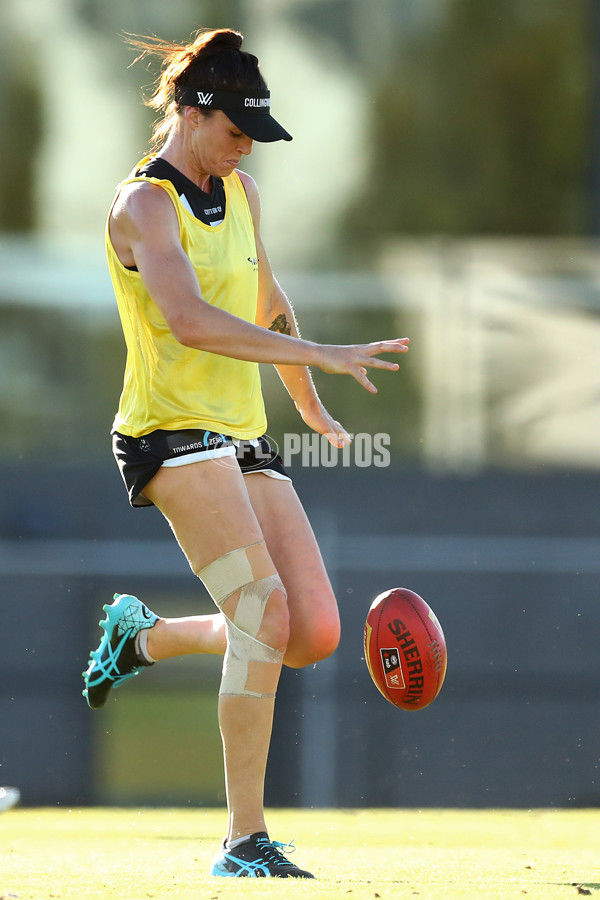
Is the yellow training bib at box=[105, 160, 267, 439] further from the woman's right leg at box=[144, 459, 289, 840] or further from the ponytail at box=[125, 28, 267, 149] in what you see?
the ponytail at box=[125, 28, 267, 149]

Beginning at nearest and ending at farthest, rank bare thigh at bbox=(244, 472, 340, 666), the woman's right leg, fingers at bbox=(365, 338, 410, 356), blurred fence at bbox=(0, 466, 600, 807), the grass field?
1. the grass field
2. fingers at bbox=(365, 338, 410, 356)
3. the woman's right leg
4. bare thigh at bbox=(244, 472, 340, 666)
5. blurred fence at bbox=(0, 466, 600, 807)

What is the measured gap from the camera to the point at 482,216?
1238 centimetres

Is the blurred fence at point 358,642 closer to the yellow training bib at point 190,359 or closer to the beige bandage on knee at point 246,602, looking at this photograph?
the beige bandage on knee at point 246,602

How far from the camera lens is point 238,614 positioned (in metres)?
3.50

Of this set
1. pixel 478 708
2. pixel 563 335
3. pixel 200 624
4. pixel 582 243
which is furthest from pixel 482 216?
pixel 200 624

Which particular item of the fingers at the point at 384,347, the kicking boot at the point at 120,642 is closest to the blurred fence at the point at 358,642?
the kicking boot at the point at 120,642

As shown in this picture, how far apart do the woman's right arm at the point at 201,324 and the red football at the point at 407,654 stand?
97cm

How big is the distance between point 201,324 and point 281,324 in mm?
862

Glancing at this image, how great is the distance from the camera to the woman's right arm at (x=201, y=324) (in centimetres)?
327

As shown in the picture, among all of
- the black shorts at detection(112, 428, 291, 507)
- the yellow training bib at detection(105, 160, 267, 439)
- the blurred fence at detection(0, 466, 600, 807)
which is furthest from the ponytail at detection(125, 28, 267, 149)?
the blurred fence at detection(0, 466, 600, 807)

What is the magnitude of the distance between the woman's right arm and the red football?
0.97 metres

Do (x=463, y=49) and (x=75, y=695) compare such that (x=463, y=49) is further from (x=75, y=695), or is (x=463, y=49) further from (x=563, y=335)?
(x=75, y=695)

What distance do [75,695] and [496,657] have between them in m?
2.93

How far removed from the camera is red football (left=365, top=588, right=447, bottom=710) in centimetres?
395
